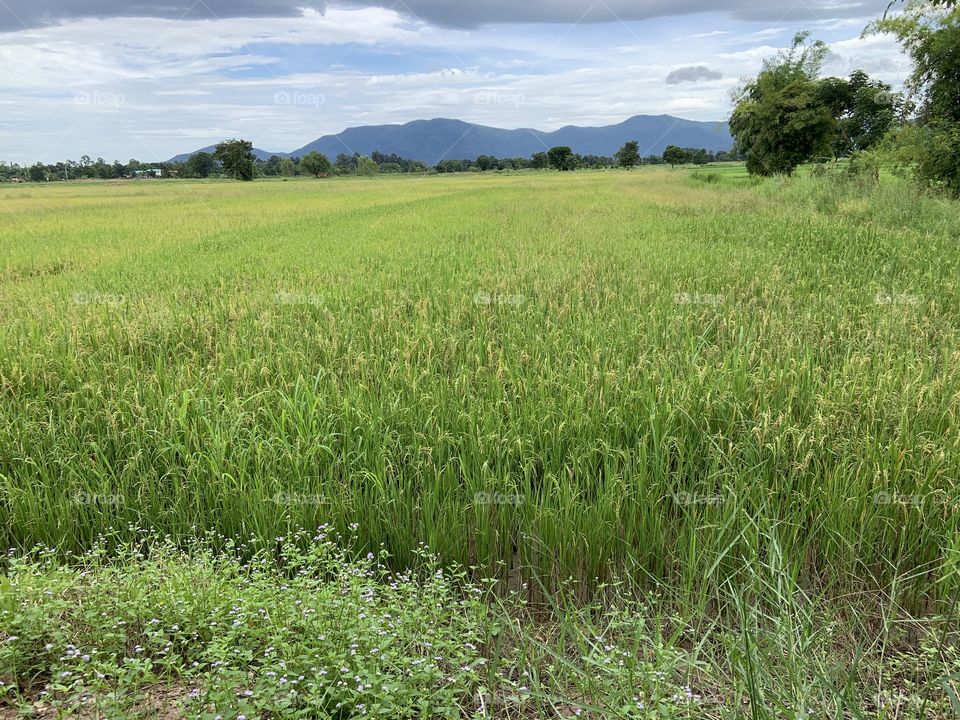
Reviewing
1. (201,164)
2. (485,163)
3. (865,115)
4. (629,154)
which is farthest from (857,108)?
(201,164)

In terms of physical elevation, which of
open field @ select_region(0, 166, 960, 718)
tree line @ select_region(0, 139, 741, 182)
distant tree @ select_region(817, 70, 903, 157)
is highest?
tree line @ select_region(0, 139, 741, 182)

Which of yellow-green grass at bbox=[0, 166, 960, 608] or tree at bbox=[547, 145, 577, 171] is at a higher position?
tree at bbox=[547, 145, 577, 171]

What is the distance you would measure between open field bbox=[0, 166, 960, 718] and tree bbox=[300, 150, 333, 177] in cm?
10798

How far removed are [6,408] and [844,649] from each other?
5249 mm

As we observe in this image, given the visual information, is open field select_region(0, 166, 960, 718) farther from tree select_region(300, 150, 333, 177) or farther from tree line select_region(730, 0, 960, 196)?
tree select_region(300, 150, 333, 177)

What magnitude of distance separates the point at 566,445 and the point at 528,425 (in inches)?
10.3

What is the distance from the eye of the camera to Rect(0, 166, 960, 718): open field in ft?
8.25

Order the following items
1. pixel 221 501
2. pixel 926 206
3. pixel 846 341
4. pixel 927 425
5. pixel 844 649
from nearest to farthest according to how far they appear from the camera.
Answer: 1. pixel 844 649
2. pixel 221 501
3. pixel 927 425
4. pixel 846 341
5. pixel 926 206

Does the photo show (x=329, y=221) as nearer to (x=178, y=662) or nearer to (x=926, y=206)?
(x=926, y=206)

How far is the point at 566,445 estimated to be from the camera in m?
3.43

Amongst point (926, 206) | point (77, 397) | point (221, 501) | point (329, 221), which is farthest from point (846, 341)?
point (329, 221)

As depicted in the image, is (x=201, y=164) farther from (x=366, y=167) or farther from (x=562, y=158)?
(x=562, y=158)

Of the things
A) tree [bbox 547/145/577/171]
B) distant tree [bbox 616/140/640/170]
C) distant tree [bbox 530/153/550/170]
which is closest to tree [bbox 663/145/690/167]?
distant tree [bbox 616/140/640/170]

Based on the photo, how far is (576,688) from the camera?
1.98 metres
